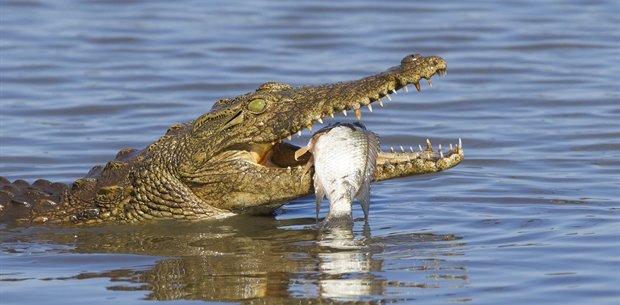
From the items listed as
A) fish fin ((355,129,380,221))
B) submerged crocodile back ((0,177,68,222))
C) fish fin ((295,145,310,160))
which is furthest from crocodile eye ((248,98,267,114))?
submerged crocodile back ((0,177,68,222))

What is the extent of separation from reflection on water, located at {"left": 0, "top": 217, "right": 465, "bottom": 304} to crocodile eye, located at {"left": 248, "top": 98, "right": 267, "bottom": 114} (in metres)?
0.82

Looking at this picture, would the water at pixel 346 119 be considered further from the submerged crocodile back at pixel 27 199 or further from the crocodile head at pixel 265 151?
the crocodile head at pixel 265 151

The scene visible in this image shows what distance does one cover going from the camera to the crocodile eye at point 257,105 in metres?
8.94

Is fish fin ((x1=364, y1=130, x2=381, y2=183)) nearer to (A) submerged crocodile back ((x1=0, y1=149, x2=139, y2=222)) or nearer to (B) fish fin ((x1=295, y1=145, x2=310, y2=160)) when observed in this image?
(B) fish fin ((x1=295, y1=145, x2=310, y2=160))

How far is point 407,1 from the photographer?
66.8ft

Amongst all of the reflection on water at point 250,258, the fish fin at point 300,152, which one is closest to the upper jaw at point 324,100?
the fish fin at point 300,152

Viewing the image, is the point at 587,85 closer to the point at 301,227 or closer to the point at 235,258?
the point at 301,227

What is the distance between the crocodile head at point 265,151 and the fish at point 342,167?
14cm

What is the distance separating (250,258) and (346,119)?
5246mm

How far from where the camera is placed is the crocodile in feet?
28.3

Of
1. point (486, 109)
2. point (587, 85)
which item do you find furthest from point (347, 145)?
point (587, 85)

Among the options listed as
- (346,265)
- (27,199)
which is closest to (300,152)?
(346,265)

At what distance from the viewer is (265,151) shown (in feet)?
29.9

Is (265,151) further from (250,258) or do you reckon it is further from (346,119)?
(346,119)
